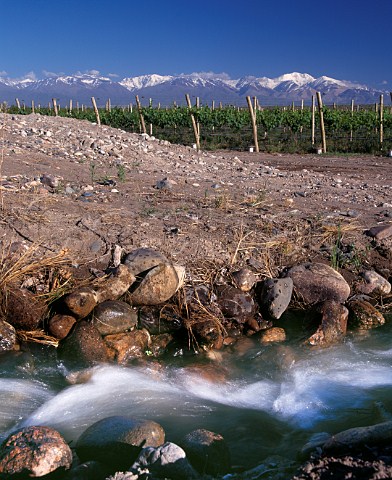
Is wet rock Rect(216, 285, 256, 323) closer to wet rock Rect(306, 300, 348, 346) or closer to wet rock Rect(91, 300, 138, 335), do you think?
wet rock Rect(306, 300, 348, 346)

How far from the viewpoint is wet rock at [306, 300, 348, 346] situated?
5.36 meters

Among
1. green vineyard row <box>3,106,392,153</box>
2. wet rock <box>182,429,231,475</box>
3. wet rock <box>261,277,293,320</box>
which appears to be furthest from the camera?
green vineyard row <box>3,106,392,153</box>

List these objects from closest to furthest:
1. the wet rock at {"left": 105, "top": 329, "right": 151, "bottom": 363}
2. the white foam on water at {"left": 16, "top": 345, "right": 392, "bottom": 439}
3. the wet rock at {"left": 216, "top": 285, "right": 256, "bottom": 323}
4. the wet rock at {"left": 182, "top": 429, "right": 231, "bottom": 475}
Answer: the wet rock at {"left": 182, "top": 429, "right": 231, "bottom": 475} < the white foam on water at {"left": 16, "top": 345, "right": 392, "bottom": 439} < the wet rock at {"left": 105, "top": 329, "right": 151, "bottom": 363} < the wet rock at {"left": 216, "top": 285, "right": 256, "bottom": 323}

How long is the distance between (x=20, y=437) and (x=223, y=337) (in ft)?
7.90

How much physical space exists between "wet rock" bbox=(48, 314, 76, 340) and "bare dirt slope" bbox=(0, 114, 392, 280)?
0.85 metres

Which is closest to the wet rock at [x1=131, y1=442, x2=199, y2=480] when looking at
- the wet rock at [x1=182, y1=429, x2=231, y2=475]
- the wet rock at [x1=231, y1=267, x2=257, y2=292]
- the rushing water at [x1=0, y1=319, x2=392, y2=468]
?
the wet rock at [x1=182, y1=429, x2=231, y2=475]

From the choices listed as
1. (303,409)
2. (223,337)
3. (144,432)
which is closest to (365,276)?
(223,337)

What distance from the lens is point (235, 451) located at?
3564mm

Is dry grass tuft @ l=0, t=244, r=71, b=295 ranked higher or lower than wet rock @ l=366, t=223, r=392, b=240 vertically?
higher

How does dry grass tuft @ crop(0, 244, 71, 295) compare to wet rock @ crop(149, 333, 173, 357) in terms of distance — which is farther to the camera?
dry grass tuft @ crop(0, 244, 71, 295)

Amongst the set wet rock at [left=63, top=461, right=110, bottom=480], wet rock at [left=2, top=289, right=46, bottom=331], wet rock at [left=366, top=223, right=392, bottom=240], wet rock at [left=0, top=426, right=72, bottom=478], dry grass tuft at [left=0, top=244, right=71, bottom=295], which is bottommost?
wet rock at [left=63, top=461, right=110, bottom=480]

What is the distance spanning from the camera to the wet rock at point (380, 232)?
6809 mm

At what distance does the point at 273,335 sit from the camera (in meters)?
5.39

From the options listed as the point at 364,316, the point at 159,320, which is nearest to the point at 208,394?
the point at 159,320
